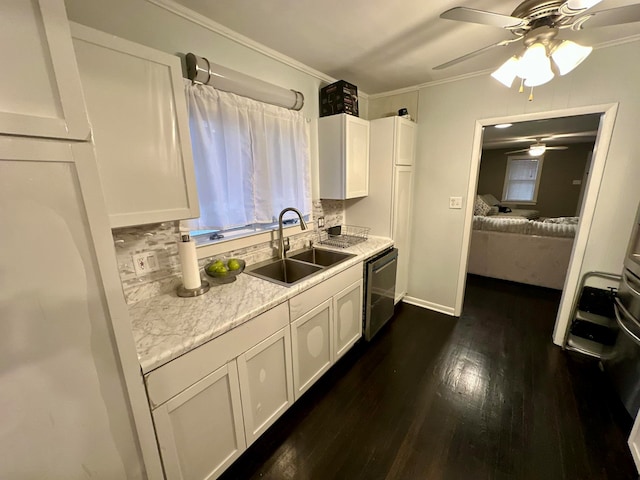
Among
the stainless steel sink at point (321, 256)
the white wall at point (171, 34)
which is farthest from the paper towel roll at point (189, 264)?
the white wall at point (171, 34)

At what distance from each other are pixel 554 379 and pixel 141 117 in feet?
10.0

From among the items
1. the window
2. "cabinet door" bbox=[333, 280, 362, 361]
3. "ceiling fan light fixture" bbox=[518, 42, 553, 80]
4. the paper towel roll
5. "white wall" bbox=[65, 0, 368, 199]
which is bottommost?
"cabinet door" bbox=[333, 280, 362, 361]

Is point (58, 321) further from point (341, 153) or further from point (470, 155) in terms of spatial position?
point (470, 155)

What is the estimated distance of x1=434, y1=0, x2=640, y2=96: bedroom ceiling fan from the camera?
1.01 m

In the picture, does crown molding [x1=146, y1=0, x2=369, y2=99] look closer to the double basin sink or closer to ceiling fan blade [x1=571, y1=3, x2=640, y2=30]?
the double basin sink

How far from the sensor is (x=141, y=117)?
1073 mm

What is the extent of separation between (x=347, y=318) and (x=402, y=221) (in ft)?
4.10

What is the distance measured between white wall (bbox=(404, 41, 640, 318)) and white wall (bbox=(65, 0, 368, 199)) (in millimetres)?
1456

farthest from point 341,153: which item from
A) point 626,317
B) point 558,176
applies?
point 558,176

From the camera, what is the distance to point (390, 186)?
2486 millimetres

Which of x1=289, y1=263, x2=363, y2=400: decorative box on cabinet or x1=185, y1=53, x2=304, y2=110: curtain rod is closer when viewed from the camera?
x1=185, y1=53, x2=304, y2=110: curtain rod

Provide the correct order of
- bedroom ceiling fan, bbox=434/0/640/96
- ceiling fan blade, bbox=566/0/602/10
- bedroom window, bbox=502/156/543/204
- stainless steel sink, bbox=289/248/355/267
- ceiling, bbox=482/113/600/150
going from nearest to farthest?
ceiling fan blade, bbox=566/0/602/10, bedroom ceiling fan, bbox=434/0/640/96, stainless steel sink, bbox=289/248/355/267, ceiling, bbox=482/113/600/150, bedroom window, bbox=502/156/543/204

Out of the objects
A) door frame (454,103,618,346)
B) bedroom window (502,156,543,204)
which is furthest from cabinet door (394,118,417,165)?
bedroom window (502,156,543,204)

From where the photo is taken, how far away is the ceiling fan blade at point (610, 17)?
985 millimetres
